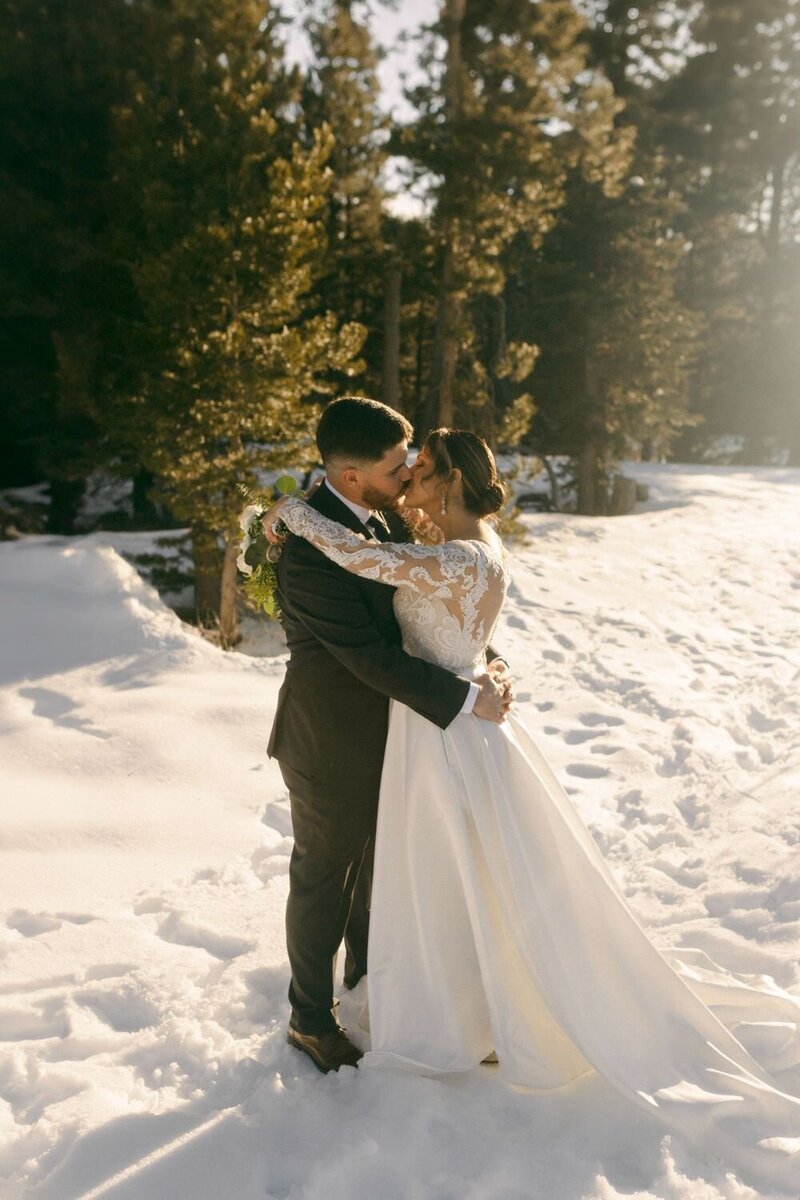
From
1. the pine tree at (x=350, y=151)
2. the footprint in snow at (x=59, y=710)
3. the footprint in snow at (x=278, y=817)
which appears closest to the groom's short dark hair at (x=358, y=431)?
the footprint in snow at (x=278, y=817)

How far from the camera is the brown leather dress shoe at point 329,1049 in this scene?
3.21 m

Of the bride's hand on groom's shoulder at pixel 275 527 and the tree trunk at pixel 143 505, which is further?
the tree trunk at pixel 143 505

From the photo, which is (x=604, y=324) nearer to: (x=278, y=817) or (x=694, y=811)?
(x=694, y=811)

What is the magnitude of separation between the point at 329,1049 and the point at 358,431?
2.12 metres

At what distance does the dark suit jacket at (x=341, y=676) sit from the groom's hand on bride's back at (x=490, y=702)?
0.09 meters

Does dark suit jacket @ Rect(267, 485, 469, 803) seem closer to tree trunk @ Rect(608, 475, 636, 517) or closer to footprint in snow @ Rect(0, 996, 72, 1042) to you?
footprint in snow @ Rect(0, 996, 72, 1042)

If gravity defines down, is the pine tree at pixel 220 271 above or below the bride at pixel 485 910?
above

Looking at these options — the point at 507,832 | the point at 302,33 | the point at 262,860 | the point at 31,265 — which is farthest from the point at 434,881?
the point at 302,33

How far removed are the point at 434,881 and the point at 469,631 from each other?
852mm

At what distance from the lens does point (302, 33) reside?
50.4ft

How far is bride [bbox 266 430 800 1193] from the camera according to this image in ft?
9.93

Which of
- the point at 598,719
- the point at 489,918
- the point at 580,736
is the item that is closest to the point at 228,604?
the point at 598,719

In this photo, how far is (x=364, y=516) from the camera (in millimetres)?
3287

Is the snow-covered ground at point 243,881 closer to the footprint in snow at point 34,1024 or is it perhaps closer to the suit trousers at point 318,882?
the footprint in snow at point 34,1024
